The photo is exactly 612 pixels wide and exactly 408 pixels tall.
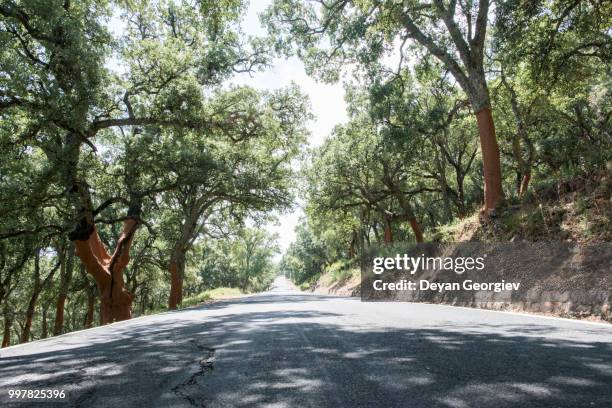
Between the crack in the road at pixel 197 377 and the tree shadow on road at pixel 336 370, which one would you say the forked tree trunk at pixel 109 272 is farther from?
the crack in the road at pixel 197 377

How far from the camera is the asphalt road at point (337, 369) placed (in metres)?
2.95

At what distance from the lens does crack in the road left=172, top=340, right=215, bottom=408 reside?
3.05 m

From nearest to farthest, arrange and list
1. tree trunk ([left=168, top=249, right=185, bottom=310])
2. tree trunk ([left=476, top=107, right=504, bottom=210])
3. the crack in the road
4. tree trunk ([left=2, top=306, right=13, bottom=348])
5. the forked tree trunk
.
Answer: the crack in the road, tree trunk ([left=476, top=107, right=504, bottom=210]), the forked tree trunk, tree trunk ([left=168, top=249, right=185, bottom=310]), tree trunk ([left=2, top=306, right=13, bottom=348])

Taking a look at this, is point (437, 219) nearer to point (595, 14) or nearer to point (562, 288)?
point (595, 14)

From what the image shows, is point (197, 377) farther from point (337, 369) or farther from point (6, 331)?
point (6, 331)

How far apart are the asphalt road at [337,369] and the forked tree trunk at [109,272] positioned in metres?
11.0

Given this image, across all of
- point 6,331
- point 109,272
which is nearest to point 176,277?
point 109,272

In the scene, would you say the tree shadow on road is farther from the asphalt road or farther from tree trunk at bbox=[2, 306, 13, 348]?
tree trunk at bbox=[2, 306, 13, 348]

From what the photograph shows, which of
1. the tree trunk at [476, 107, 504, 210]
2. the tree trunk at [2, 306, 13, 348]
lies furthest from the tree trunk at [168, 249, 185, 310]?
the tree trunk at [476, 107, 504, 210]

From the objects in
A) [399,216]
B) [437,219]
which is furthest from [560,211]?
[437,219]

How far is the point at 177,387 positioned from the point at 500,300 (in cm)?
898

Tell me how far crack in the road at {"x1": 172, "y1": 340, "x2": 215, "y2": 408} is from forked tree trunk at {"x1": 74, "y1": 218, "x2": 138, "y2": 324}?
42.4 ft

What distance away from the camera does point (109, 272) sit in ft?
56.6

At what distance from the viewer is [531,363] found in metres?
3.77
